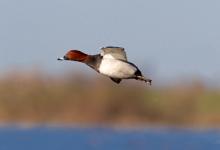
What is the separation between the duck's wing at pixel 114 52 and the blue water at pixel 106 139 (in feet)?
38.1

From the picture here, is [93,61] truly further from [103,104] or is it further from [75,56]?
[103,104]

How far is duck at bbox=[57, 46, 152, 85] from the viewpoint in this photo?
643cm

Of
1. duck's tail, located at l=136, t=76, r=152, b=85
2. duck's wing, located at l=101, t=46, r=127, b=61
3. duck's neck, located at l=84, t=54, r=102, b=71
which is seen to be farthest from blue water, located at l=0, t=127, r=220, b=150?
duck's tail, located at l=136, t=76, r=152, b=85

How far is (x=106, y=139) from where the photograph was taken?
938 inches

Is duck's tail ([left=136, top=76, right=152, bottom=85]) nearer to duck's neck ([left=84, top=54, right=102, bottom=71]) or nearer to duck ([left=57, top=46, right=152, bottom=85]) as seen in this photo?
duck ([left=57, top=46, right=152, bottom=85])

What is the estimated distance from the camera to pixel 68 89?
80.9 ft

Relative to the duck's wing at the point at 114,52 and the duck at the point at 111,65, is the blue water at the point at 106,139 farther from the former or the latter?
the duck at the point at 111,65

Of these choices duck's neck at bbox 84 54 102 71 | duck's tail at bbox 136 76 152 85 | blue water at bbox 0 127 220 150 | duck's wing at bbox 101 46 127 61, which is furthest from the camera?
blue water at bbox 0 127 220 150

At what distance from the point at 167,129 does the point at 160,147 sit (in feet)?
23.4

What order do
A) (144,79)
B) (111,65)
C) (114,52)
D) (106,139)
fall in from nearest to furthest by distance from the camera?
(144,79) < (111,65) < (114,52) < (106,139)

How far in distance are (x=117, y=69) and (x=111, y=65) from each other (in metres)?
0.08

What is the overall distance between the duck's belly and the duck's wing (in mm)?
185

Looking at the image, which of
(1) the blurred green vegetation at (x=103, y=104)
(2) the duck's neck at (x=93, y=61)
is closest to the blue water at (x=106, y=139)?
(1) the blurred green vegetation at (x=103, y=104)

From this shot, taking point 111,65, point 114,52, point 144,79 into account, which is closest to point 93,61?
point 111,65
